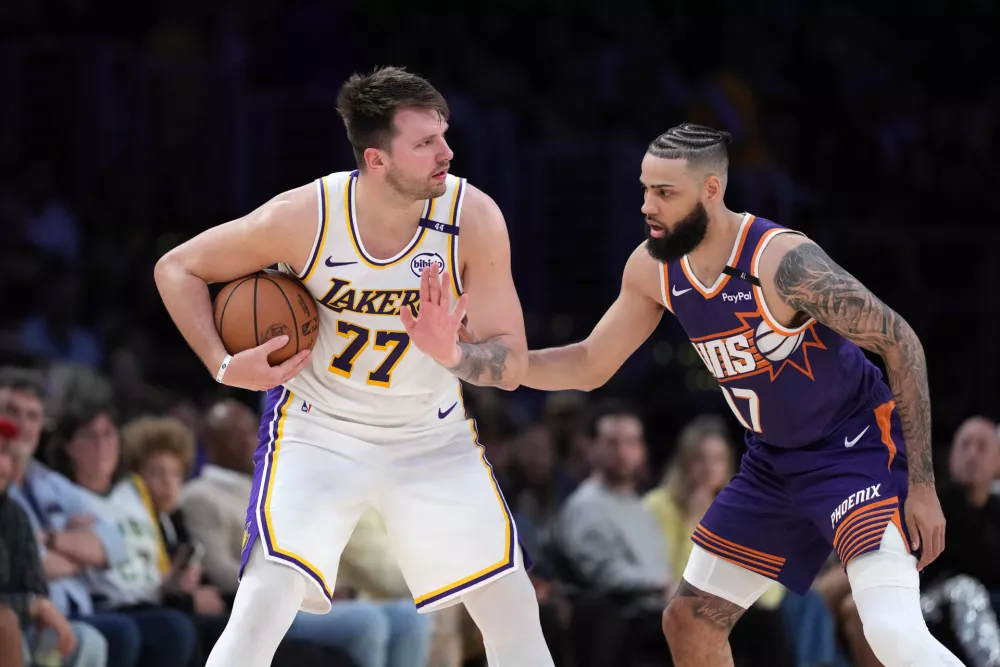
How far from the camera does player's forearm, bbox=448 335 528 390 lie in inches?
187

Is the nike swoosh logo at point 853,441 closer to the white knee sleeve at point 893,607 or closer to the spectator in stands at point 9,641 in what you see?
the white knee sleeve at point 893,607

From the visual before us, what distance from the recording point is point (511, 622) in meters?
4.75

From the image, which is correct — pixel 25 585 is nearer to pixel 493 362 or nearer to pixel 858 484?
pixel 493 362

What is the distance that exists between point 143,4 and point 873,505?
878cm

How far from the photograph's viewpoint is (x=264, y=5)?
13.1m

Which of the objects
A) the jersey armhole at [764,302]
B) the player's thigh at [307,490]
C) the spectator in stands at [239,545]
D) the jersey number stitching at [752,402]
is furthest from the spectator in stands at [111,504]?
the jersey armhole at [764,302]

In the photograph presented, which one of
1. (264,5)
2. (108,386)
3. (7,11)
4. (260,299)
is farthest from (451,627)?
(264,5)

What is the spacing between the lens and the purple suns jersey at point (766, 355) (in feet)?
16.5

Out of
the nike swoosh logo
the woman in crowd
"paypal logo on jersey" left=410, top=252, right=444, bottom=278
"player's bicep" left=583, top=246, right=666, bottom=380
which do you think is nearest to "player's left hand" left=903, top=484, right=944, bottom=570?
the nike swoosh logo

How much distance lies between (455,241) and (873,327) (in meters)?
1.38

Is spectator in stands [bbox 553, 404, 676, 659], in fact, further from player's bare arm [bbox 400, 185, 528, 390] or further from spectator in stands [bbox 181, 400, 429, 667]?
player's bare arm [bbox 400, 185, 528, 390]

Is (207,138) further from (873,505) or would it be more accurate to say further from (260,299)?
(873,505)

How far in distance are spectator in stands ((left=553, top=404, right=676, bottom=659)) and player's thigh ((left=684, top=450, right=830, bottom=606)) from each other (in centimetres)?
288

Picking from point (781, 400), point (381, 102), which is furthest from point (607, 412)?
point (381, 102)
